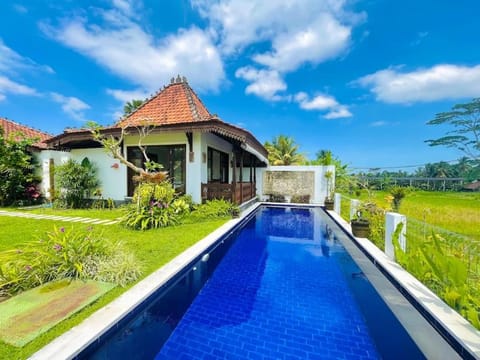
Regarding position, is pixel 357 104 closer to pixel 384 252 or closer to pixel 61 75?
pixel 384 252

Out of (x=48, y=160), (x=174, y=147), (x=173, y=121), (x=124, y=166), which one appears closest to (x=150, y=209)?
(x=174, y=147)

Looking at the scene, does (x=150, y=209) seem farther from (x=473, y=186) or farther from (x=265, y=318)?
(x=473, y=186)

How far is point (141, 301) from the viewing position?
2885 mm

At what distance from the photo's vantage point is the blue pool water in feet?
7.43

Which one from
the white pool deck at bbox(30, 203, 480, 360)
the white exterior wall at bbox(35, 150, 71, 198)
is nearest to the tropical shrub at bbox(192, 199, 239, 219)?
the white pool deck at bbox(30, 203, 480, 360)

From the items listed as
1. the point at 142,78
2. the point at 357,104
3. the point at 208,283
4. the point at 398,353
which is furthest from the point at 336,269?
the point at 357,104

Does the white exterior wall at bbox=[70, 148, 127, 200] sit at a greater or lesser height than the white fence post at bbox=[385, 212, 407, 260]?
greater

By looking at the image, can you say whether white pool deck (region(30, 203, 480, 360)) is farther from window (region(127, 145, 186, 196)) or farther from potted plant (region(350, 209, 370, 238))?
window (region(127, 145, 186, 196))

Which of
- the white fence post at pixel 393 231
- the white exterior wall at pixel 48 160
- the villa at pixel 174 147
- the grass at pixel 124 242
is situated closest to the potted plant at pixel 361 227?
the white fence post at pixel 393 231

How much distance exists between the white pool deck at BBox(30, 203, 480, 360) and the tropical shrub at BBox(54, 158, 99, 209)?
9.20m

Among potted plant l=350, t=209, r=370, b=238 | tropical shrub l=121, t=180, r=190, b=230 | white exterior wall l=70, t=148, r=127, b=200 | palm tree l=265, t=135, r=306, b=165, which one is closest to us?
potted plant l=350, t=209, r=370, b=238

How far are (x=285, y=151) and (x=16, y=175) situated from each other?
876 inches

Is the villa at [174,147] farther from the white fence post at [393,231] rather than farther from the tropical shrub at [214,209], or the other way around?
the white fence post at [393,231]

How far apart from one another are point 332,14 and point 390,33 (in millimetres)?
5183
